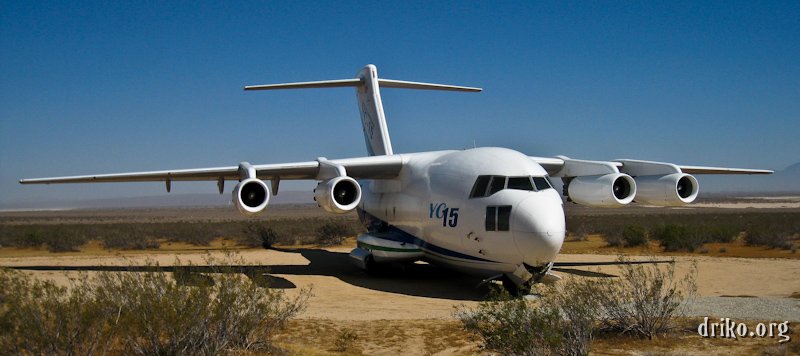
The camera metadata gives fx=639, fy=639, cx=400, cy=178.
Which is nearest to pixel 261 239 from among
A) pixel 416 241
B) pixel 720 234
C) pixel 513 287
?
pixel 416 241

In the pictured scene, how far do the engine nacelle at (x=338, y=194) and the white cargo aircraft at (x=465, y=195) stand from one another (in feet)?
0.08

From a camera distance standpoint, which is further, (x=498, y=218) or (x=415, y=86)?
(x=415, y=86)

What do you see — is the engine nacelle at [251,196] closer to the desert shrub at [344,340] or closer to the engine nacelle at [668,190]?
the desert shrub at [344,340]

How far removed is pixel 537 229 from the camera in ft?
35.7

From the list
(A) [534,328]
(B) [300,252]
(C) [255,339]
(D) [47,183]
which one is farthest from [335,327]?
(B) [300,252]

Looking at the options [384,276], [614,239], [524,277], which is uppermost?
[524,277]

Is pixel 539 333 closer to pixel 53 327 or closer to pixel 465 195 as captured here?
pixel 53 327

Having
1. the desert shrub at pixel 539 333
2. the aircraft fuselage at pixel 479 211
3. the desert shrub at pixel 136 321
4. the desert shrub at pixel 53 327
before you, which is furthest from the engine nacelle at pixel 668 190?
the desert shrub at pixel 53 327

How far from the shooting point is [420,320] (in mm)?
9523

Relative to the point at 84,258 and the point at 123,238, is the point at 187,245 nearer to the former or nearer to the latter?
the point at 123,238

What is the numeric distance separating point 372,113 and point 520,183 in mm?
9040

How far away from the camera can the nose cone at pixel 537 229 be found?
1091cm

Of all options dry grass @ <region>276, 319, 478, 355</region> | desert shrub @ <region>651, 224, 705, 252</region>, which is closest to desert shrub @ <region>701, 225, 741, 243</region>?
desert shrub @ <region>651, 224, 705, 252</region>

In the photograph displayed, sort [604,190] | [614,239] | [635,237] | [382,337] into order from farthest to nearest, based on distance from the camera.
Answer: [614,239] → [635,237] → [604,190] → [382,337]
